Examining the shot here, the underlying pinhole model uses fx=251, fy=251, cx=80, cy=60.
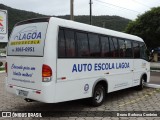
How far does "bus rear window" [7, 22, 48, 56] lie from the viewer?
6820 mm

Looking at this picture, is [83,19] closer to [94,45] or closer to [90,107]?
[94,45]

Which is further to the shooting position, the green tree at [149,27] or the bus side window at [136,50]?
the green tree at [149,27]

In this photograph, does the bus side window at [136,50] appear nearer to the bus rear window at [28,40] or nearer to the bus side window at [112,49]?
the bus side window at [112,49]

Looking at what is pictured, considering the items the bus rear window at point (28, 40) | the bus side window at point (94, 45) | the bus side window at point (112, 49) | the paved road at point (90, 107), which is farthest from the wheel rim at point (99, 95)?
the bus rear window at point (28, 40)

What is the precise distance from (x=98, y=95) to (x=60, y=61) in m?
2.37

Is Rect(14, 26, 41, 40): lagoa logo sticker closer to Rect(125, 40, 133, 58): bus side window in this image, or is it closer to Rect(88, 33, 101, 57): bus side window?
Rect(88, 33, 101, 57): bus side window

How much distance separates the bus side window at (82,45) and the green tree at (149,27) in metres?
22.8

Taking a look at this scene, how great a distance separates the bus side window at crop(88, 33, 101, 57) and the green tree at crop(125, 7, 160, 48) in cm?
2213

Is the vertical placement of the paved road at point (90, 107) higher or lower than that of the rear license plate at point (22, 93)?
lower

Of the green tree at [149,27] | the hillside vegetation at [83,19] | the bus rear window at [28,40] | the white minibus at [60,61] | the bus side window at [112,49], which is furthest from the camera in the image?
the hillside vegetation at [83,19]

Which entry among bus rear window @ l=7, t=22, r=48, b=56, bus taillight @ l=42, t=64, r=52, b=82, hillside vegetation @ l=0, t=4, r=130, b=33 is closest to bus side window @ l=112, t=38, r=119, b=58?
bus rear window @ l=7, t=22, r=48, b=56

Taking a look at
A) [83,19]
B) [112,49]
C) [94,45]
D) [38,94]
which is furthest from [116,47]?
[83,19]

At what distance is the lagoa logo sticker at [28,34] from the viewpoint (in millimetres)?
6990

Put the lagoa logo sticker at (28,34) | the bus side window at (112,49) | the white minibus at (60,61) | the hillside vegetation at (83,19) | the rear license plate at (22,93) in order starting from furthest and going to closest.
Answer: the hillside vegetation at (83,19)
the bus side window at (112,49)
the rear license plate at (22,93)
the lagoa logo sticker at (28,34)
the white minibus at (60,61)
